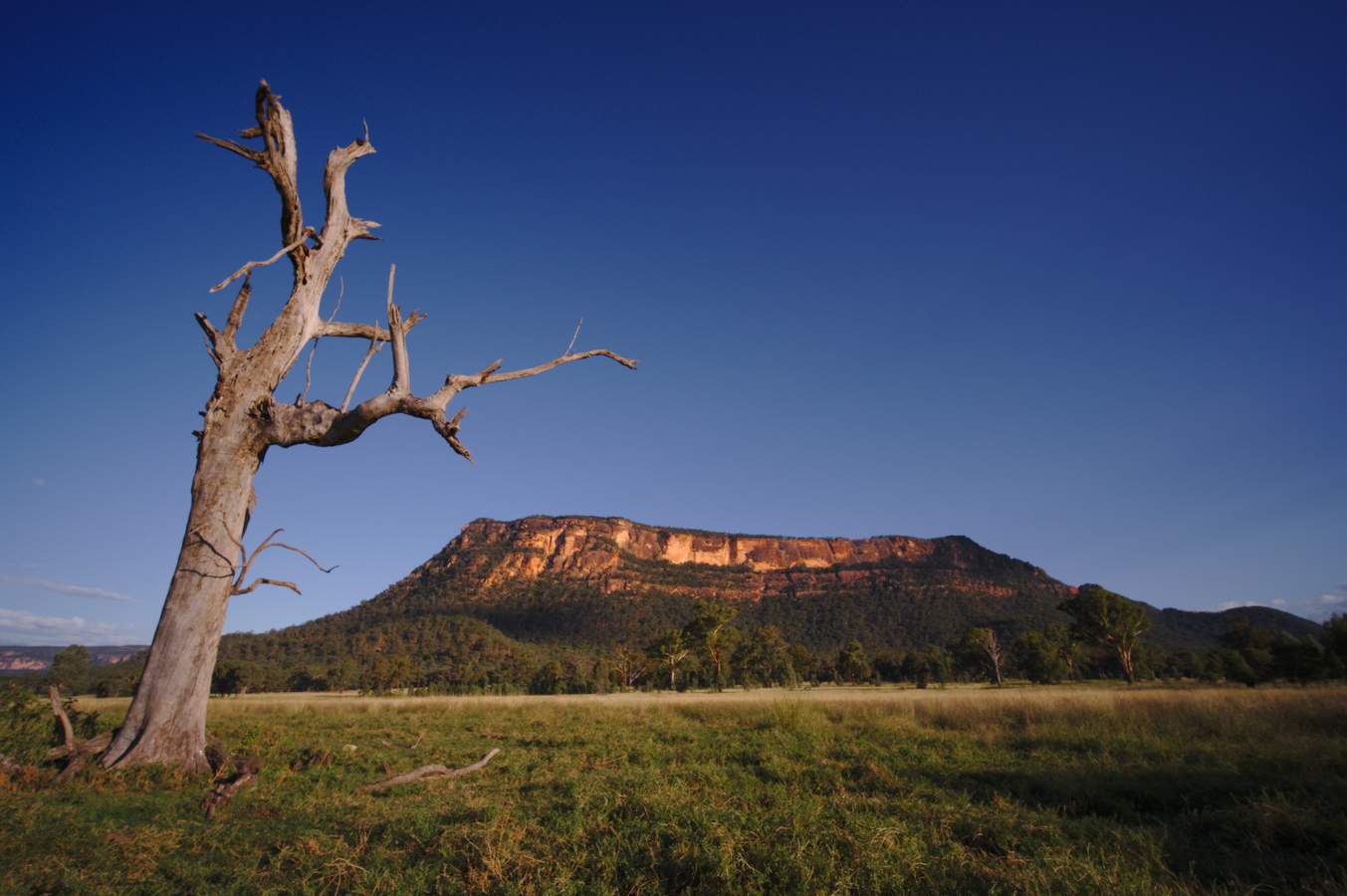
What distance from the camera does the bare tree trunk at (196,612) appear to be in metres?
6.96

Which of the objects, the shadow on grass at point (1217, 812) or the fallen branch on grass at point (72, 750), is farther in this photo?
the fallen branch on grass at point (72, 750)

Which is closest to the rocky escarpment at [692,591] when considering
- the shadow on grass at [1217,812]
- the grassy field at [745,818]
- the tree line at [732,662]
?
the tree line at [732,662]

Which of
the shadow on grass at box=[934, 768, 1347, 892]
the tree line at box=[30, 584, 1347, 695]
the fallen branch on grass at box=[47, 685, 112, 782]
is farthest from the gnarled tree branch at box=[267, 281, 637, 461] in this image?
the tree line at box=[30, 584, 1347, 695]

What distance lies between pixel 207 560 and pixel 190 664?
1276 millimetres

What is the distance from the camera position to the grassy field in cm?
371

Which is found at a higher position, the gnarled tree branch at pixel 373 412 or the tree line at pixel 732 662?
the gnarled tree branch at pixel 373 412

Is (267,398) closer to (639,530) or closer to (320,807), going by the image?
(320,807)

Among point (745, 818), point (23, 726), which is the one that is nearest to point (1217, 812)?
point (745, 818)

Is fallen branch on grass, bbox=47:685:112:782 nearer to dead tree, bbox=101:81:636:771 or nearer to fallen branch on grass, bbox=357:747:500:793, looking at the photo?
dead tree, bbox=101:81:636:771

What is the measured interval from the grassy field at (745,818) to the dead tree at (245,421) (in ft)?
2.52

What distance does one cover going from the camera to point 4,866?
3.96 meters

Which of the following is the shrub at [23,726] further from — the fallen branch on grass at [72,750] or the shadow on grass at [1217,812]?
the shadow on grass at [1217,812]

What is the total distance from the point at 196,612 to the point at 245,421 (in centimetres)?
257

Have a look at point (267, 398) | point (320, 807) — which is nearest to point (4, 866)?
point (320, 807)
